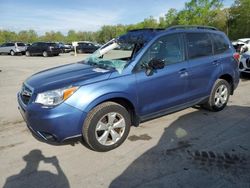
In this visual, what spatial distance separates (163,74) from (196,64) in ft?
2.99

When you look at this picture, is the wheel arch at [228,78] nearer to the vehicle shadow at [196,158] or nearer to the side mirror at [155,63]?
the vehicle shadow at [196,158]

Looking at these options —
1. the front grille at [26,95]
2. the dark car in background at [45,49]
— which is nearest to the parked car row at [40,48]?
the dark car in background at [45,49]

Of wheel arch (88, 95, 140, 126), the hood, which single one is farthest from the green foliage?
the hood

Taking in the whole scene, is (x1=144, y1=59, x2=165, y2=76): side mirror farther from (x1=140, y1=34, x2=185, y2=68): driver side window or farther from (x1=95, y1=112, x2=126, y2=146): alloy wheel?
Answer: (x1=95, y1=112, x2=126, y2=146): alloy wheel

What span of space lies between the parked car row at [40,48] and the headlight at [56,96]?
2287 cm

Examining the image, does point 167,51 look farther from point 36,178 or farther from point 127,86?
point 36,178

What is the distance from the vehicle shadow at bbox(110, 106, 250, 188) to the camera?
10.0ft

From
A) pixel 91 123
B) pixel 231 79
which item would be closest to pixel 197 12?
pixel 231 79

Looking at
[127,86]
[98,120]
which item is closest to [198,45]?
[127,86]

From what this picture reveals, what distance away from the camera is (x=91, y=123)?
356cm

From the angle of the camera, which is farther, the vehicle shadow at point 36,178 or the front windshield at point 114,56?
the front windshield at point 114,56

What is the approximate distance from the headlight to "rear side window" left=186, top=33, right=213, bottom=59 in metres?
2.45

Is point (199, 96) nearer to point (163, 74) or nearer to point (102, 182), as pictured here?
point (163, 74)

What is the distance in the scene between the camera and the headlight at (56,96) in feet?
11.2
